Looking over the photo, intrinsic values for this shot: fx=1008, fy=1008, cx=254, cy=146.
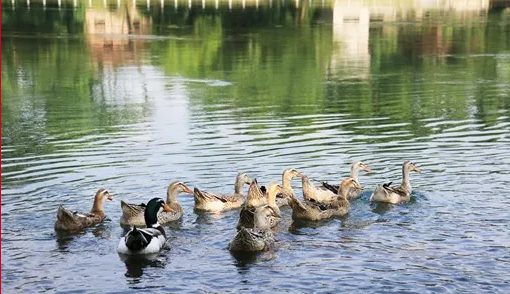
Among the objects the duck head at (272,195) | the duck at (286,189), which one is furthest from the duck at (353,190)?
the duck head at (272,195)

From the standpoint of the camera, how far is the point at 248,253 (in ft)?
51.0

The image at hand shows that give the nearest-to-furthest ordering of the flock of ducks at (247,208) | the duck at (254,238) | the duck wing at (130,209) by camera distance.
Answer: the duck at (254,238)
the flock of ducks at (247,208)
the duck wing at (130,209)

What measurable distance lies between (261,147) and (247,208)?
7287 mm

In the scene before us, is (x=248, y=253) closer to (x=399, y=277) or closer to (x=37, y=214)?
(x=399, y=277)

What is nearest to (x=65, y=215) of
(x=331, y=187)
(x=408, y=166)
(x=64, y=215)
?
(x=64, y=215)

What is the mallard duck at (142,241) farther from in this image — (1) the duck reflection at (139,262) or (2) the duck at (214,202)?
(2) the duck at (214,202)

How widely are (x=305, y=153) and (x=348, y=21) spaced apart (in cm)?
4688

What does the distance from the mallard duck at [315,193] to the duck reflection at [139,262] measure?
4.48 meters

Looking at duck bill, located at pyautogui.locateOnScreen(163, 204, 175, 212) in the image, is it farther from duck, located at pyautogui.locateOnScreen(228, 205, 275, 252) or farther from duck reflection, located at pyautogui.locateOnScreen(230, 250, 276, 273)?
duck reflection, located at pyautogui.locateOnScreen(230, 250, 276, 273)

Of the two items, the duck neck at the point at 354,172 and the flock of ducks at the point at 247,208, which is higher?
the duck neck at the point at 354,172

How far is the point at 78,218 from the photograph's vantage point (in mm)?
17109

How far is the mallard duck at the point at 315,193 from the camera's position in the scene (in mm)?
19325

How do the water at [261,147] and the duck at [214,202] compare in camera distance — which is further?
the duck at [214,202]

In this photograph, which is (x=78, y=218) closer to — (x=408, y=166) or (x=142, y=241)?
(x=142, y=241)
